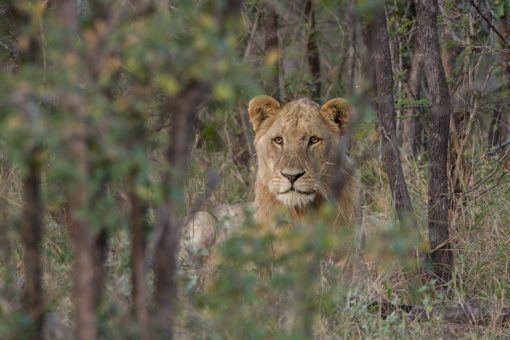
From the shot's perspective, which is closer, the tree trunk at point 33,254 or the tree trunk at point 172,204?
the tree trunk at point 172,204

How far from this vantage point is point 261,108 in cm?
589

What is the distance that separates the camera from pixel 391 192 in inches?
203

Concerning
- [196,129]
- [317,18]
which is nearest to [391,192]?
[196,129]

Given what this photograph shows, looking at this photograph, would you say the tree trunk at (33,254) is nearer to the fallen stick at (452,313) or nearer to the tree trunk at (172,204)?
the tree trunk at (172,204)

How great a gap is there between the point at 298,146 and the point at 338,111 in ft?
1.17

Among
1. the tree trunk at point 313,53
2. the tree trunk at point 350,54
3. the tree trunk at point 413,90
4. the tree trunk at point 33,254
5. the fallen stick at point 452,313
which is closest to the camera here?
the tree trunk at point 33,254

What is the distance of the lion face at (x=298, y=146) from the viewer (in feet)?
17.5

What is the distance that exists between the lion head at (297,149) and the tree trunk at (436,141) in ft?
1.83

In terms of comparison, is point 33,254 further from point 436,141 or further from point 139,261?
point 436,141

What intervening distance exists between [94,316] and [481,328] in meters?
2.22

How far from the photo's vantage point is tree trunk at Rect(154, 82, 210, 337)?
2.59m

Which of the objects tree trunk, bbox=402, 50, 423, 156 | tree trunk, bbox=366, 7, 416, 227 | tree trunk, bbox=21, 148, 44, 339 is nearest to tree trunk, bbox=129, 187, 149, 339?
tree trunk, bbox=21, 148, 44, 339

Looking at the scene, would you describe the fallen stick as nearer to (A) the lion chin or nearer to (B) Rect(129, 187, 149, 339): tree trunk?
(A) the lion chin

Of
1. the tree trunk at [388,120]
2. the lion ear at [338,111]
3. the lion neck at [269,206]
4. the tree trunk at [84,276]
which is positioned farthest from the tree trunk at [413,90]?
the tree trunk at [84,276]
